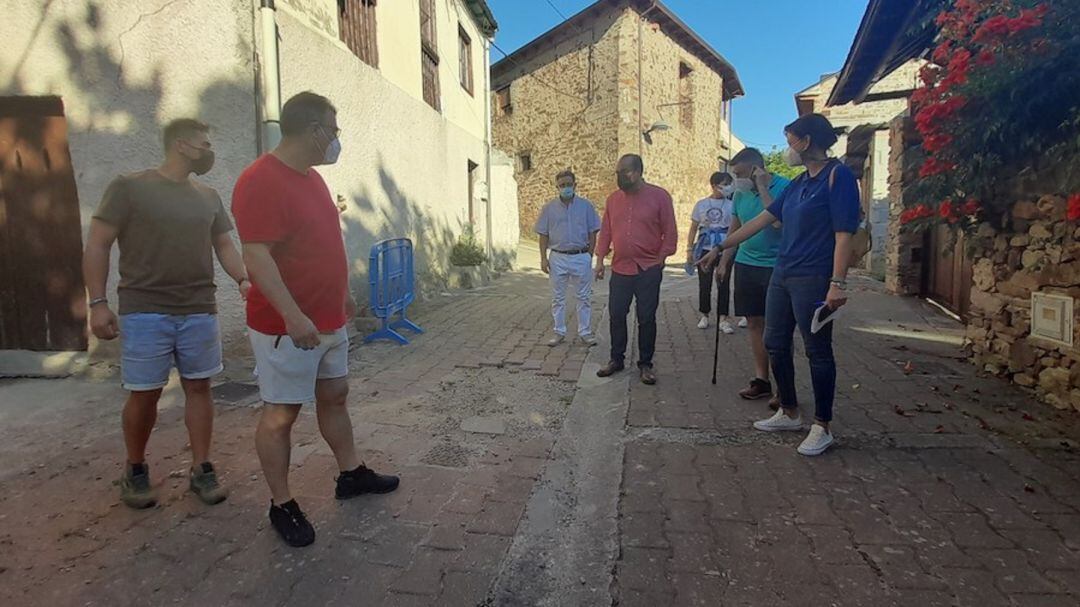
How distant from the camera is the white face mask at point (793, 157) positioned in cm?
308

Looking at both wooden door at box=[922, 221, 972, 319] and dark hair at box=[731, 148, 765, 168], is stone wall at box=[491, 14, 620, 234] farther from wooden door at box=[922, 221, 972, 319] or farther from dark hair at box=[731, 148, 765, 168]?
dark hair at box=[731, 148, 765, 168]

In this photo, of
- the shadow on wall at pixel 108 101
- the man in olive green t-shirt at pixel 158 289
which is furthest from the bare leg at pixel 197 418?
the shadow on wall at pixel 108 101

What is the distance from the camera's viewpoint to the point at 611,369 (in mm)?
4574

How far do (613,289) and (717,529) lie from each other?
2.48 metres

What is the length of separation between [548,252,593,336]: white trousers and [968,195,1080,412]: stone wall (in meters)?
3.06

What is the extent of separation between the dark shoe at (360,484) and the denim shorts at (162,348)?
79 cm

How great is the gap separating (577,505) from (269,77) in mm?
4181

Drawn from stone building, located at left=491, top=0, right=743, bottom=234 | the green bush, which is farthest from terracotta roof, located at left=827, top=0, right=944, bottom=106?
stone building, located at left=491, top=0, right=743, bottom=234

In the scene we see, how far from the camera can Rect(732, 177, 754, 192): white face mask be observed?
4.10 meters

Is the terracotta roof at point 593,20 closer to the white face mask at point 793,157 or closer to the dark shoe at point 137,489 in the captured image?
the white face mask at point 793,157

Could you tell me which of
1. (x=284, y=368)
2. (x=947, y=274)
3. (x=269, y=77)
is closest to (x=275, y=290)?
(x=284, y=368)

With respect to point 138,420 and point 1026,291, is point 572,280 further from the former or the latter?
point 138,420

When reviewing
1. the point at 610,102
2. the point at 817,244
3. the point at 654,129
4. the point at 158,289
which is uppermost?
the point at 610,102

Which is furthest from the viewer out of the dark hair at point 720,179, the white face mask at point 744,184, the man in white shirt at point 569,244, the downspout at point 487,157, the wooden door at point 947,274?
the downspout at point 487,157
